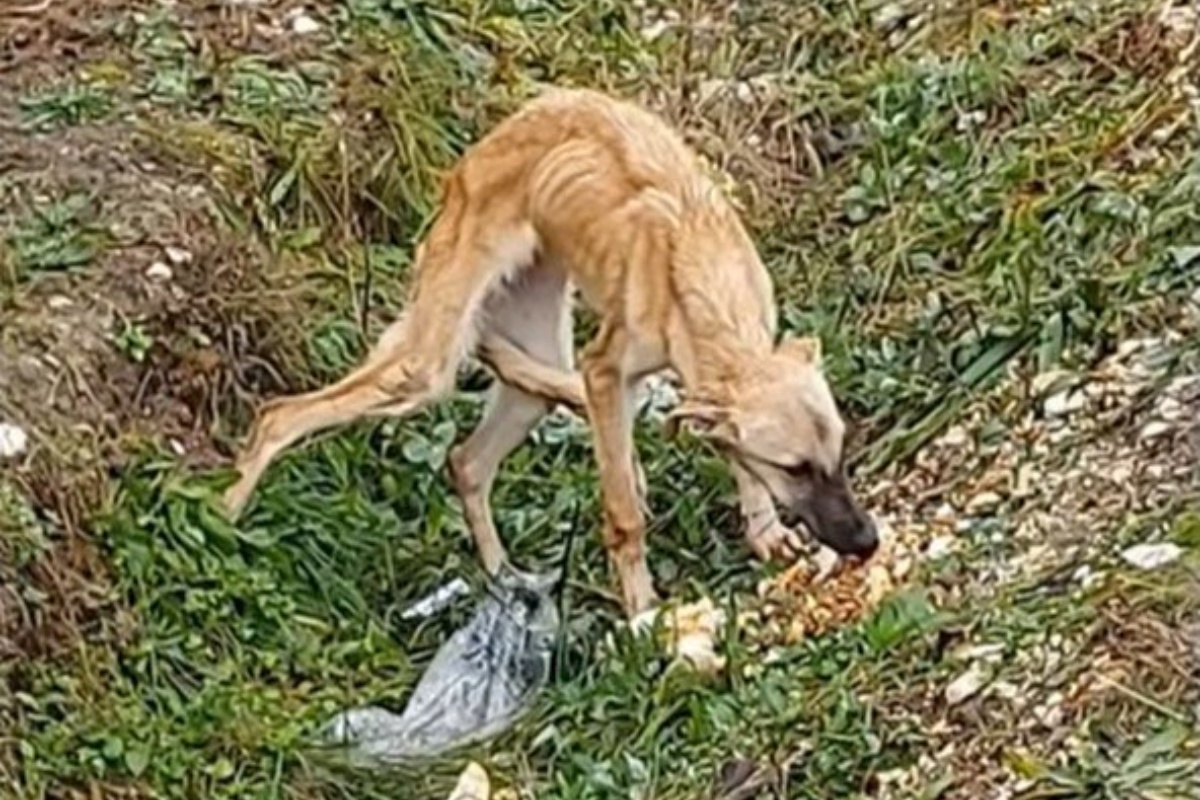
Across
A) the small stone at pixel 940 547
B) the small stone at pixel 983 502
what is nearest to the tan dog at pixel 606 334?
the small stone at pixel 940 547

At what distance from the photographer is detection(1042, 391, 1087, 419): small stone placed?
24.3 ft

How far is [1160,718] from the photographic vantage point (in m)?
5.92

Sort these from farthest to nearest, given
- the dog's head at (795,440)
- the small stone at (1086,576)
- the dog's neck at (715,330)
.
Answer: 1. the dog's neck at (715,330)
2. the dog's head at (795,440)
3. the small stone at (1086,576)

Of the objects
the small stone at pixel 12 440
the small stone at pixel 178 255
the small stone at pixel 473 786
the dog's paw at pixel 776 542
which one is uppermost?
the small stone at pixel 12 440

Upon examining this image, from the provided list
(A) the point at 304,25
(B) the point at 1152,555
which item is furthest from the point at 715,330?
(A) the point at 304,25

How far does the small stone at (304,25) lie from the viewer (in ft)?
31.7

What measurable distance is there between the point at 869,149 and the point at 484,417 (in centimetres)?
183

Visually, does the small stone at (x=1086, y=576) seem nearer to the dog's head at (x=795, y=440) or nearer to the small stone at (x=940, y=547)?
the small stone at (x=940, y=547)

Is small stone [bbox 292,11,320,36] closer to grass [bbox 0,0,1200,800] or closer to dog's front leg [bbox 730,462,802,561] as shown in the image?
grass [bbox 0,0,1200,800]

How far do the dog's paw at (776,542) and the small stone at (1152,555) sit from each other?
3.60 feet

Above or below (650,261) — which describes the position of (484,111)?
below

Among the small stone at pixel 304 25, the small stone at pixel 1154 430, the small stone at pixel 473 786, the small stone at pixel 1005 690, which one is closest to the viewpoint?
the small stone at pixel 1005 690

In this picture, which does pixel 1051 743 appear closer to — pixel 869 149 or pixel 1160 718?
pixel 1160 718

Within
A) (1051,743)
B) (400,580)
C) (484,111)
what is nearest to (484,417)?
(400,580)
